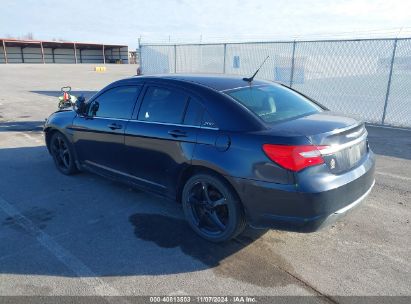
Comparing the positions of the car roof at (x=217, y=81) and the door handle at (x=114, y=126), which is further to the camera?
the door handle at (x=114, y=126)

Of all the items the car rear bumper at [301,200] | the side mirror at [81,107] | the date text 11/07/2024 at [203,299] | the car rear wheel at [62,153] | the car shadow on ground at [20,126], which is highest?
the side mirror at [81,107]

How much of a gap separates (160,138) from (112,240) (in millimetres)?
1161

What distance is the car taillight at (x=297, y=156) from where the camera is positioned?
2764 mm

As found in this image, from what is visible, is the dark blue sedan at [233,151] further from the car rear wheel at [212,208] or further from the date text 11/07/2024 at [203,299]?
the date text 11/07/2024 at [203,299]

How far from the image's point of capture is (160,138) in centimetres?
369

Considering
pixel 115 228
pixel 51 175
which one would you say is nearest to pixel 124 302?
pixel 115 228

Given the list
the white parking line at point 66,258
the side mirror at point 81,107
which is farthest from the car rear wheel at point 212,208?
the side mirror at point 81,107

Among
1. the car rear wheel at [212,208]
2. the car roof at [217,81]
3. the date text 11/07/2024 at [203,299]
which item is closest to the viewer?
the date text 11/07/2024 at [203,299]

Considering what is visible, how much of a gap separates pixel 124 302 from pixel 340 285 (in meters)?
1.72

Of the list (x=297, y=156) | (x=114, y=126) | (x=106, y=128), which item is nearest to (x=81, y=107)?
(x=106, y=128)

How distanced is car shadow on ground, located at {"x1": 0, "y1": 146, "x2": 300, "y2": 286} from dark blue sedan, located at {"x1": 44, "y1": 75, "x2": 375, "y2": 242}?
0.29 meters

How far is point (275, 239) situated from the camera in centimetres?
350

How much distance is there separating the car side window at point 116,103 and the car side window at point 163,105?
0.24 m

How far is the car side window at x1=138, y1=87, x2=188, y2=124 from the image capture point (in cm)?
363
